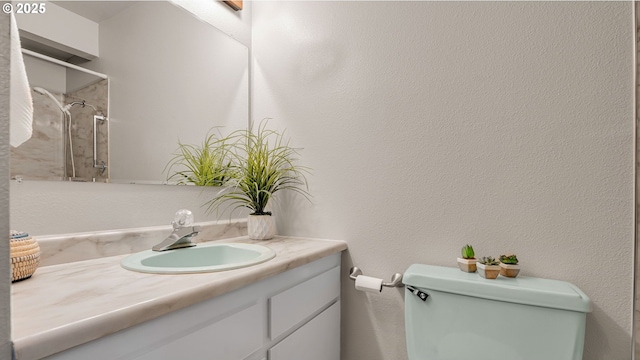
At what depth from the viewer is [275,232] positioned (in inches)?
58.3

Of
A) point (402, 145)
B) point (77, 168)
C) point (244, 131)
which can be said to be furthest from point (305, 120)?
point (77, 168)

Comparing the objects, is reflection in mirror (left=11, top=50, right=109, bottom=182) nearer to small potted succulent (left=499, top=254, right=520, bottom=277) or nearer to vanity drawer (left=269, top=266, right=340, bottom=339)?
vanity drawer (left=269, top=266, right=340, bottom=339)

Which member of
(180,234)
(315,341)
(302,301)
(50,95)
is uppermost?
(50,95)

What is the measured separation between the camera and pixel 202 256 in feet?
3.87

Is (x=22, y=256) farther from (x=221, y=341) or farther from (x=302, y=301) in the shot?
(x=302, y=301)

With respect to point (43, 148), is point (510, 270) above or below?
below

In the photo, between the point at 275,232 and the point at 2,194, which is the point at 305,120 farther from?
the point at 2,194

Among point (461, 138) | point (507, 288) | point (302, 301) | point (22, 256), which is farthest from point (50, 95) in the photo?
point (507, 288)

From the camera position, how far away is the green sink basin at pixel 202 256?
96 centimetres

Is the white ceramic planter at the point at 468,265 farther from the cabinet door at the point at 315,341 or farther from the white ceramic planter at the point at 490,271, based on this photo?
the cabinet door at the point at 315,341

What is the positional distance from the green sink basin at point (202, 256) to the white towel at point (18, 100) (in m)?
0.39

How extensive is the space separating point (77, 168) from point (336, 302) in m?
1.01

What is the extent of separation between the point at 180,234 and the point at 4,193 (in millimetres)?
724

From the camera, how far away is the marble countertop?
474 mm
